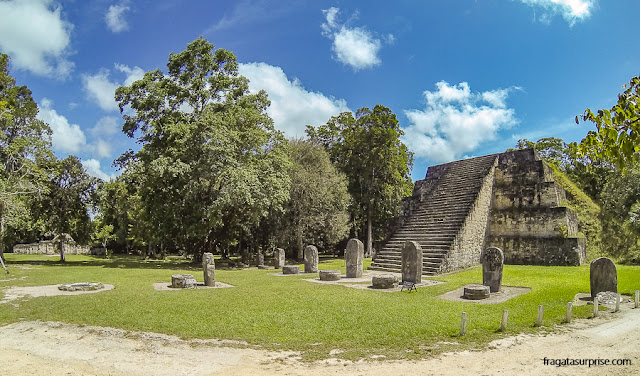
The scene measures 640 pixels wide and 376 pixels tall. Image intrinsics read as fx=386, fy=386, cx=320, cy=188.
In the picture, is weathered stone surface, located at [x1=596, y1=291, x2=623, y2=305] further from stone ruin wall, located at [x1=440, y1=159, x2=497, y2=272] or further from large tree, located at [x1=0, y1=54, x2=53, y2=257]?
large tree, located at [x1=0, y1=54, x2=53, y2=257]

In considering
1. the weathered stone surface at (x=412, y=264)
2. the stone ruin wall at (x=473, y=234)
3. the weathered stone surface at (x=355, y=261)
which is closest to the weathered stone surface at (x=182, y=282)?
the weathered stone surface at (x=355, y=261)

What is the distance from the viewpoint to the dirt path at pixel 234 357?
19.3 ft

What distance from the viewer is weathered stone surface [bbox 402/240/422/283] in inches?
585

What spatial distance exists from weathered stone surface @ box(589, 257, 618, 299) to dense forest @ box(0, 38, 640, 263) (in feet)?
33.7

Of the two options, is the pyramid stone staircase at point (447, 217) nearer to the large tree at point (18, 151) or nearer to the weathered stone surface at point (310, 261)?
the weathered stone surface at point (310, 261)

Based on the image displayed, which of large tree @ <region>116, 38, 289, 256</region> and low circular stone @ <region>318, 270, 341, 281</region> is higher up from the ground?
large tree @ <region>116, 38, 289, 256</region>

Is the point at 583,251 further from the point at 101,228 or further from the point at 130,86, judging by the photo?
the point at 101,228

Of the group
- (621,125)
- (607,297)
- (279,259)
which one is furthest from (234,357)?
(279,259)

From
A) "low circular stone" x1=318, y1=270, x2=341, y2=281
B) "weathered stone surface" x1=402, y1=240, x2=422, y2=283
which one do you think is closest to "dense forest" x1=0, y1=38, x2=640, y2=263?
"low circular stone" x1=318, y1=270, x2=341, y2=281

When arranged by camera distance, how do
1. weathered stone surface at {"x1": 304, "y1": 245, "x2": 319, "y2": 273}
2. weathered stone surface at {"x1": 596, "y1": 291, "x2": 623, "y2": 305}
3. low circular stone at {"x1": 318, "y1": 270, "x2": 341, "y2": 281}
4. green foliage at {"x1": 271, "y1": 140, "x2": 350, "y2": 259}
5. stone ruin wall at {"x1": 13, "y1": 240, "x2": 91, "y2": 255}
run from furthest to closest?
stone ruin wall at {"x1": 13, "y1": 240, "x2": 91, "y2": 255} → green foliage at {"x1": 271, "y1": 140, "x2": 350, "y2": 259} → weathered stone surface at {"x1": 304, "y1": 245, "x2": 319, "y2": 273} → low circular stone at {"x1": 318, "y1": 270, "x2": 341, "y2": 281} → weathered stone surface at {"x1": 596, "y1": 291, "x2": 623, "y2": 305}

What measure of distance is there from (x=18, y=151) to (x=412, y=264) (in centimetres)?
2218

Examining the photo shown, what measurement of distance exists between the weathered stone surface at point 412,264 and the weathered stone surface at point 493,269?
2.53 m

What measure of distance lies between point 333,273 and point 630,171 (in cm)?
2253

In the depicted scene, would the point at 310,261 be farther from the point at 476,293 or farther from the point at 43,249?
the point at 43,249
